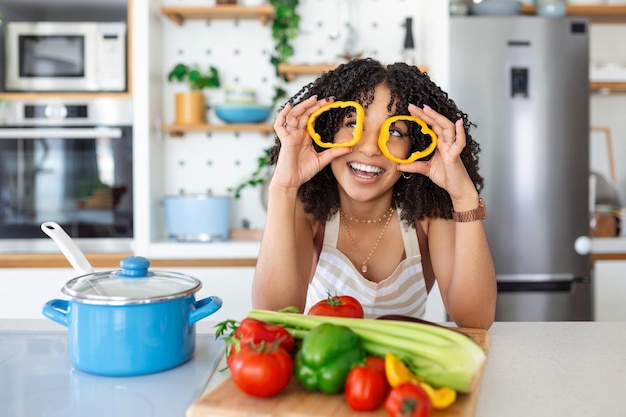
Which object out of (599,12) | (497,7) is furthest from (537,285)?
(599,12)

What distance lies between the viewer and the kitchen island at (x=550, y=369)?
34.2 inches

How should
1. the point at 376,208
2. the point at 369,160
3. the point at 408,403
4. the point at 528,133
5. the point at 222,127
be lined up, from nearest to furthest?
1. the point at 408,403
2. the point at 369,160
3. the point at 376,208
4. the point at 528,133
5. the point at 222,127

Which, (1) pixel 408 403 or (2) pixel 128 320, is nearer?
(1) pixel 408 403

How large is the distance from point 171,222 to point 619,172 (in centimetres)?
230

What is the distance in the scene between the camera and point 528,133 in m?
2.78

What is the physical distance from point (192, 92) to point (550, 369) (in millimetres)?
2451

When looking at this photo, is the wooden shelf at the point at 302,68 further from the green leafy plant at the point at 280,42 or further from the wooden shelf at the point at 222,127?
the wooden shelf at the point at 222,127

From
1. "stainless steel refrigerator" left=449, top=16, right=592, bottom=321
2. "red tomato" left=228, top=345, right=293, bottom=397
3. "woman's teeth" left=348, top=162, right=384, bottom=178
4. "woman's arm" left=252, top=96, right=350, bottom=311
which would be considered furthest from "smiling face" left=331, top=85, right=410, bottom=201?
"stainless steel refrigerator" left=449, top=16, right=592, bottom=321

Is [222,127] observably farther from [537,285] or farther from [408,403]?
[408,403]

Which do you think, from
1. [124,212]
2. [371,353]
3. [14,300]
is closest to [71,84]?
[124,212]

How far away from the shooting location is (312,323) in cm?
93

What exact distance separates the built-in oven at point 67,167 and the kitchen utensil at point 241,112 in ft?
1.43

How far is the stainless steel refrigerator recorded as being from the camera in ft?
9.12

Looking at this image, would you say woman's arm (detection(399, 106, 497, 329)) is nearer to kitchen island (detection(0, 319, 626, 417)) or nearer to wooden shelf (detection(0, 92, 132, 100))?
kitchen island (detection(0, 319, 626, 417))
